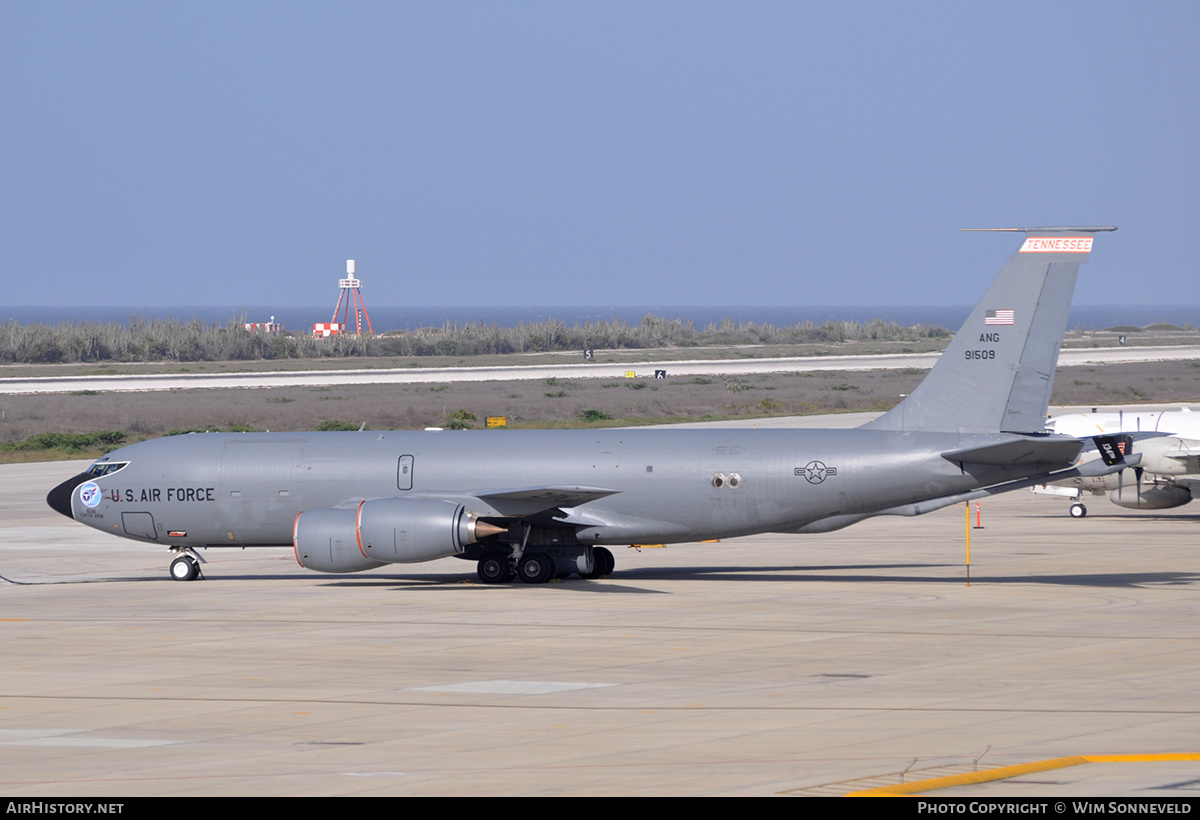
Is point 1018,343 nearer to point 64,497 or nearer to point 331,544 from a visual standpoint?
point 331,544

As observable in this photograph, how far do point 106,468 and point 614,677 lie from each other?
58.8 feet

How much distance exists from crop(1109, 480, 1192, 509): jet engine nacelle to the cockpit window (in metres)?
30.7

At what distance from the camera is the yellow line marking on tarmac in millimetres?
13023

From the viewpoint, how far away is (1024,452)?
27.5 meters

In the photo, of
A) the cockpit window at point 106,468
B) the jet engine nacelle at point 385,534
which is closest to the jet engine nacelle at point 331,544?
the jet engine nacelle at point 385,534

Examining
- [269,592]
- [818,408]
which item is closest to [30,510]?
[269,592]

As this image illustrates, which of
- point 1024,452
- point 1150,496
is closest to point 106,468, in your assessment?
point 1024,452

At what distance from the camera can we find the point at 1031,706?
694 inches

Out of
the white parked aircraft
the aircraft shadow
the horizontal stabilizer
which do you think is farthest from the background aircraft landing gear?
the white parked aircraft

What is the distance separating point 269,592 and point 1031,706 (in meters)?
18.0

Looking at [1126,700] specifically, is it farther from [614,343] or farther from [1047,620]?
[614,343]

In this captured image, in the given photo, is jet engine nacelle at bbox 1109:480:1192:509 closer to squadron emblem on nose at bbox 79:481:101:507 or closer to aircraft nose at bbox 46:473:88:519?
squadron emblem on nose at bbox 79:481:101:507

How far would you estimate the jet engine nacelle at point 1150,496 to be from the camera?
1799 inches

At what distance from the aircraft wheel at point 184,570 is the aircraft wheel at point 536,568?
25.3ft
